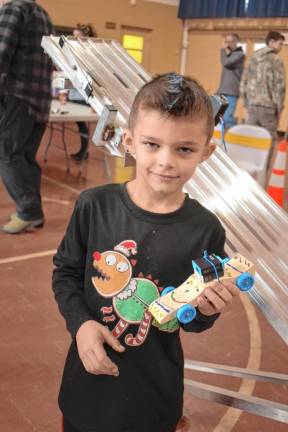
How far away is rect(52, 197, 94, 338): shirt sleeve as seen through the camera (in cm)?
111

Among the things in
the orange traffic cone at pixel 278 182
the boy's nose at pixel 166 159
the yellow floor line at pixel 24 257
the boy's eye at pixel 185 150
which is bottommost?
the yellow floor line at pixel 24 257

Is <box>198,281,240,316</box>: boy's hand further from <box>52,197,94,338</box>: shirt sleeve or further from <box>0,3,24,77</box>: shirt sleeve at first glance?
<box>0,3,24,77</box>: shirt sleeve

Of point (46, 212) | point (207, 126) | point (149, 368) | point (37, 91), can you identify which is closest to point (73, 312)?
point (149, 368)

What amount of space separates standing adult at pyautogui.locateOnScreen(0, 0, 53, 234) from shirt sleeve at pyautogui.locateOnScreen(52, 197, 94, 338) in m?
2.54

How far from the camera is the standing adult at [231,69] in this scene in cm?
789

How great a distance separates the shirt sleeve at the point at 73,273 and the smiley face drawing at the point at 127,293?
0.07 metres

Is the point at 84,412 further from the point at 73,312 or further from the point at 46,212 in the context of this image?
the point at 46,212

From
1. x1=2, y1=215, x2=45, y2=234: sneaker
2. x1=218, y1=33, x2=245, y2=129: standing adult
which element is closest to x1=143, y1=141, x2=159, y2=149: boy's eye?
x1=2, y1=215, x2=45, y2=234: sneaker

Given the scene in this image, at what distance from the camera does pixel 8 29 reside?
3266 mm

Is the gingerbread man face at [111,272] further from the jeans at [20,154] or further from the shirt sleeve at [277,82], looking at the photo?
the shirt sleeve at [277,82]

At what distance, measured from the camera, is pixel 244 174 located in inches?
78.7

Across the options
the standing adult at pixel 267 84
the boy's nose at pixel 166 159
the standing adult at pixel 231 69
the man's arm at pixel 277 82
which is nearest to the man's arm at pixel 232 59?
the standing adult at pixel 231 69

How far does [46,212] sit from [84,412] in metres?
3.40

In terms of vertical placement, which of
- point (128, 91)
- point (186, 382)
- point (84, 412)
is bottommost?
point (186, 382)
